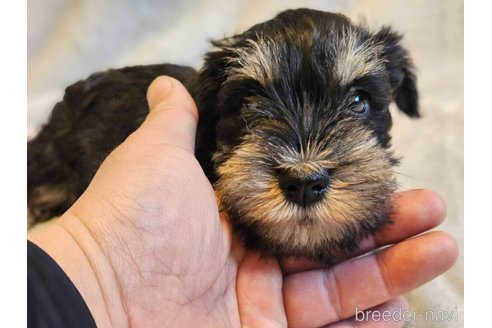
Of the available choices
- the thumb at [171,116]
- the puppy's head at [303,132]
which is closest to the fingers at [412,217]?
the puppy's head at [303,132]

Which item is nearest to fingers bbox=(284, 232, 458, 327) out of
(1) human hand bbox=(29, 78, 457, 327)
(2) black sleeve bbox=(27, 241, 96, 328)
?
(1) human hand bbox=(29, 78, 457, 327)

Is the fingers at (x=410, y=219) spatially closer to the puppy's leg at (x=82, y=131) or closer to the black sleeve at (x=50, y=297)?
the black sleeve at (x=50, y=297)

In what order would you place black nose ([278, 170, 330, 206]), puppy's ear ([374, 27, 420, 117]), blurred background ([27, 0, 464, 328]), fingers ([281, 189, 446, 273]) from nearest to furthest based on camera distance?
black nose ([278, 170, 330, 206]), fingers ([281, 189, 446, 273]), blurred background ([27, 0, 464, 328]), puppy's ear ([374, 27, 420, 117])

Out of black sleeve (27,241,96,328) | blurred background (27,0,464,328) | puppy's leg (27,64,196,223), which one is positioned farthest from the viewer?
puppy's leg (27,64,196,223)

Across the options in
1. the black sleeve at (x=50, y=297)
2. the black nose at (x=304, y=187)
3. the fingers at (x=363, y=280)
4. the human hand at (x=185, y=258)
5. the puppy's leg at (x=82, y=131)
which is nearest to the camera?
the black sleeve at (x=50, y=297)

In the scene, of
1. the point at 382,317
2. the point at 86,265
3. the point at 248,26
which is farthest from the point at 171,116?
the point at 382,317

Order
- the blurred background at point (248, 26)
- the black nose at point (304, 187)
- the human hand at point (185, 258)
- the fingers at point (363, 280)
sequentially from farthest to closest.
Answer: the blurred background at point (248, 26) → the fingers at point (363, 280) → the human hand at point (185, 258) → the black nose at point (304, 187)

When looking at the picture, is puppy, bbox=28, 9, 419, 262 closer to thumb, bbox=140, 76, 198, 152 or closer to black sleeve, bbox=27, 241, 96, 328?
thumb, bbox=140, 76, 198, 152
